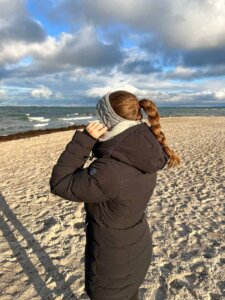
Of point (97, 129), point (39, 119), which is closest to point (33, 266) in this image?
point (97, 129)

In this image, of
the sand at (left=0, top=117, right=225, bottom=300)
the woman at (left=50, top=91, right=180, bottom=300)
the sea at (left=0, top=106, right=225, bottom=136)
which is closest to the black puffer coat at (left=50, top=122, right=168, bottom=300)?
the woman at (left=50, top=91, right=180, bottom=300)

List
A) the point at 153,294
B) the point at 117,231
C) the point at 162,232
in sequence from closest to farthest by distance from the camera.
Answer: the point at 117,231 → the point at 153,294 → the point at 162,232

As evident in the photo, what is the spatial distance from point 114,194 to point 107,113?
1.59ft

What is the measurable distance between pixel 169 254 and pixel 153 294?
112cm

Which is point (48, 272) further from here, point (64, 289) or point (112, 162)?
point (112, 162)

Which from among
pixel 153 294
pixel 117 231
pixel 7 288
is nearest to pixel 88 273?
pixel 117 231

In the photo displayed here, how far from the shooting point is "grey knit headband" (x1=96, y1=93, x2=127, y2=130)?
6.53 ft

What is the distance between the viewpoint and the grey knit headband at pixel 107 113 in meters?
1.99

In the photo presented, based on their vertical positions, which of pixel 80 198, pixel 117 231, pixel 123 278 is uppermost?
pixel 80 198

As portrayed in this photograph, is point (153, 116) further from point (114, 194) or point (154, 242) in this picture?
point (154, 242)

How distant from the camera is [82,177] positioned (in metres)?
1.99

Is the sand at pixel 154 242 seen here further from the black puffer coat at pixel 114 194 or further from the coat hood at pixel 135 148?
the coat hood at pixel 135 148

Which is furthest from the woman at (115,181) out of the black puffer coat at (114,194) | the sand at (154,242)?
the sand at (154,242)

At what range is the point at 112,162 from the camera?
1.97 m
